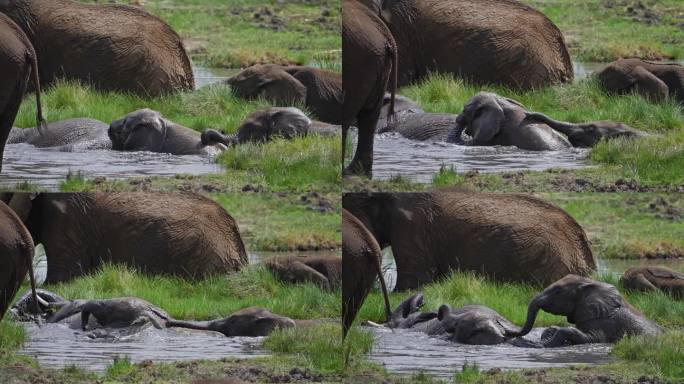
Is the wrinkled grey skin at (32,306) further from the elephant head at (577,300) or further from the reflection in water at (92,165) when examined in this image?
the elephant head at (577,300)

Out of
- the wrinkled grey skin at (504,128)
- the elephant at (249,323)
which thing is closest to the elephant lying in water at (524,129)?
the wrinkled grey skin at (504,128)

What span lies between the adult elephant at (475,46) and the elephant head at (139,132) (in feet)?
4.25

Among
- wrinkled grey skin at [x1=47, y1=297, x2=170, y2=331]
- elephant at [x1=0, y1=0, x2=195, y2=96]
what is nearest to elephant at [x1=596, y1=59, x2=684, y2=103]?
elephant at [x1=0, y1=0, x2=195, y2=96]

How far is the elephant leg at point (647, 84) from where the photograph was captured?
1002 centimetres

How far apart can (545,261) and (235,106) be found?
190 cm

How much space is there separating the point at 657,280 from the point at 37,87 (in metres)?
3.45

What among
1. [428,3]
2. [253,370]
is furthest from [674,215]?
[253,370]

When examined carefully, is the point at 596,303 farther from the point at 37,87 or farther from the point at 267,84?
the point at 37,87

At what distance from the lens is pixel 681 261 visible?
10156 mm

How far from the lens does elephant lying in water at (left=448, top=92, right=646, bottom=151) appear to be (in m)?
9.75

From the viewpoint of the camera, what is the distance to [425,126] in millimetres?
9734

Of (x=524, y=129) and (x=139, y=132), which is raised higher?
Result: (x=524, y=129)

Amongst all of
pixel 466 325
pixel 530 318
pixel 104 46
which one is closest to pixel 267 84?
pixel 104 46

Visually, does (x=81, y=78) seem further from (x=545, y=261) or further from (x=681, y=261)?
(x=681, y=261)
